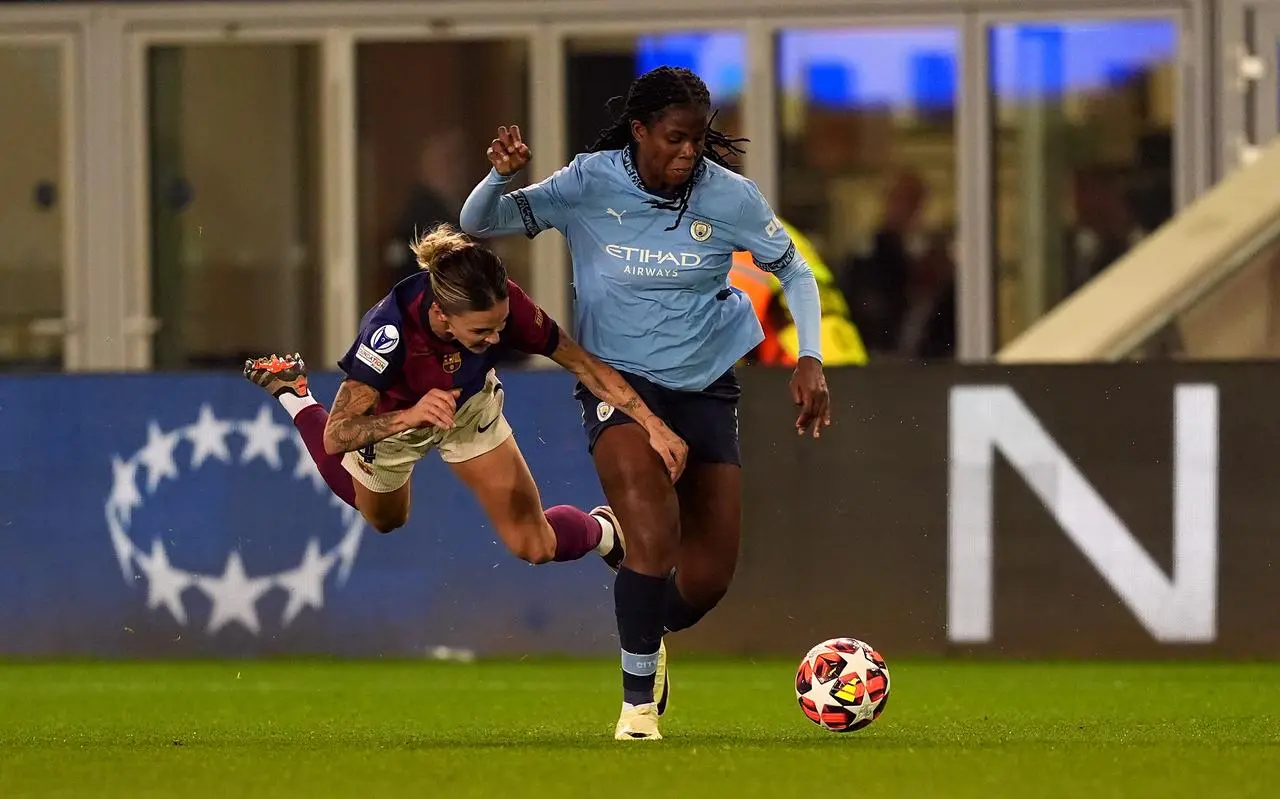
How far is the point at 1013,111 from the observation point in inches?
567

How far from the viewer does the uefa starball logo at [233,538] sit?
10602 mm

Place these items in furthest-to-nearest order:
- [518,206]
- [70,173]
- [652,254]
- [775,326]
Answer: [70,173] → [775,326] → [518,206] → [652,254]

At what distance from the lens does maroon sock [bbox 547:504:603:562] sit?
8.12 m

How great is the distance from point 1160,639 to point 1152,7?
5.22 m

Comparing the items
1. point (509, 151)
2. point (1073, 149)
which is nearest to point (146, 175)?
point (1073, 149)

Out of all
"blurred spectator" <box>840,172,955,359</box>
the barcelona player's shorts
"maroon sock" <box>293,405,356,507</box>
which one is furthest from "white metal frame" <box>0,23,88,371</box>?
the barcelona player's shorts

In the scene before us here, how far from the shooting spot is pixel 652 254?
7121mm

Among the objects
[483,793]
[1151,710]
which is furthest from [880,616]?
[483,793]

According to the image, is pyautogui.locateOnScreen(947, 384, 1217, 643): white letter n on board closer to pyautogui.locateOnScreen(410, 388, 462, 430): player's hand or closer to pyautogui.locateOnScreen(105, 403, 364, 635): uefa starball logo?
pyautogui.locateOnScreen(105, 403, 364, 635): uefa starball logo

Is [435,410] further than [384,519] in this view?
No

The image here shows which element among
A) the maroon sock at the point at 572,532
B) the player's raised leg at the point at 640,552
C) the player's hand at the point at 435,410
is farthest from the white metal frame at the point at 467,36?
the player's hand at the point at 435,410

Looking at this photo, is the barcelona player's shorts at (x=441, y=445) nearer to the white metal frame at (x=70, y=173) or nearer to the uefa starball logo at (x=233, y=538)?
the uefa starball logo at (x=233, y=538)

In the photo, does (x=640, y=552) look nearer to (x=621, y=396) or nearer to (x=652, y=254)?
(x=621, y=396)

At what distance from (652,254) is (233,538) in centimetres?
410
